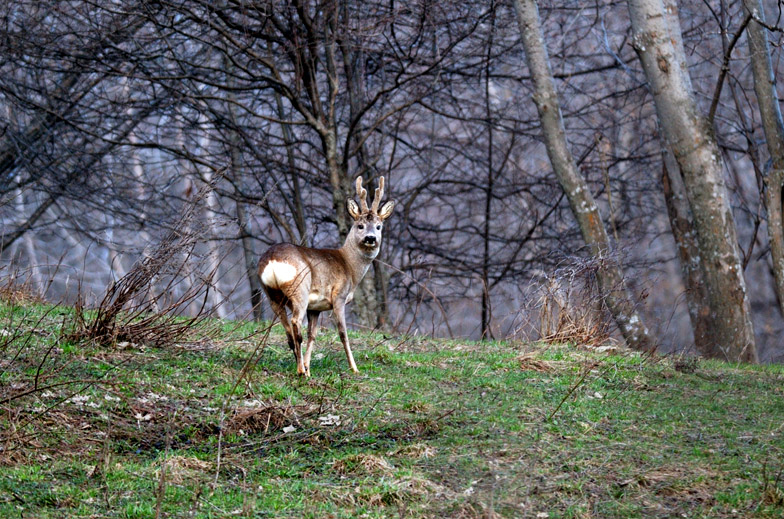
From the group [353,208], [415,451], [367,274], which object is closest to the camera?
[415,451]

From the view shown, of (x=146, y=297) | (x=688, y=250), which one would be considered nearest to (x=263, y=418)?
(x=146, y=297)

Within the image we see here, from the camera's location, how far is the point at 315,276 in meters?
7.79

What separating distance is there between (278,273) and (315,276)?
52 cm

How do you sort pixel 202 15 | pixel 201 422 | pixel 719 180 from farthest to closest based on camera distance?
1. pixel 202 15
2. pixel 719 180
3. pixel 201 422

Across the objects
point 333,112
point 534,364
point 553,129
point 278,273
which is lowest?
point 534,364

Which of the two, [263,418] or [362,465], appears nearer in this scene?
[362,465]

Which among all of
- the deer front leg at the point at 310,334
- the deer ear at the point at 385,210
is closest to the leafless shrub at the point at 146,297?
the deer front leg at the point at 310,334

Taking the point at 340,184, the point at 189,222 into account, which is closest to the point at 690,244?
the point at 340,184

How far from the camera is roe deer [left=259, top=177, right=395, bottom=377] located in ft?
24.3

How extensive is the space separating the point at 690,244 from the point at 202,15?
8.63 metres

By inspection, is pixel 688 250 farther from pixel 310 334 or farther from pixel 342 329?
pixel 310 334

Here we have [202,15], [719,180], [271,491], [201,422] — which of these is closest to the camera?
[271,491]

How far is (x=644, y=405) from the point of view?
7430 millimetres

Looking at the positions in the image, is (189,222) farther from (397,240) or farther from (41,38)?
(397,240)
